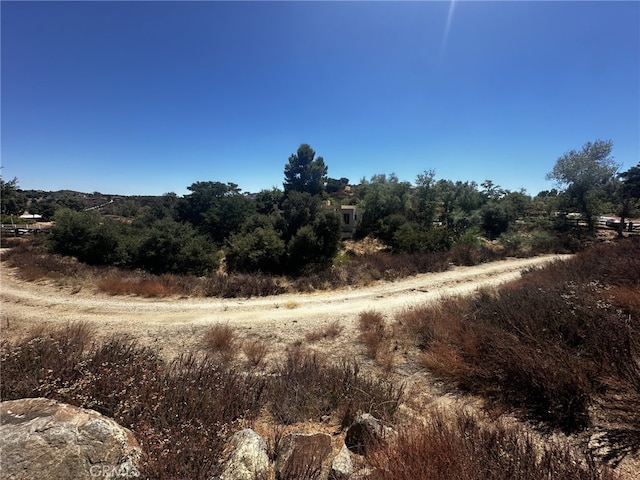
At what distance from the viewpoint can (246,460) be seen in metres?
2.85

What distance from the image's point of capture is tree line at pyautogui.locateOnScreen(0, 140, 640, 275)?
19734 millimetres

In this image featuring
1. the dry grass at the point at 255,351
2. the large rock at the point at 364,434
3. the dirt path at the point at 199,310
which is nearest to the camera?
the large rock at the point at 364,434

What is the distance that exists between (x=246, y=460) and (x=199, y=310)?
8588mm

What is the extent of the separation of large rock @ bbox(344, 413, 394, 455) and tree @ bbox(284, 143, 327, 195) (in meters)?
41.5

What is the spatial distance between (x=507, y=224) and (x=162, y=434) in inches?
1364

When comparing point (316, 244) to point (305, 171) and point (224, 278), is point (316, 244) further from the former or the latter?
point (305, 171)

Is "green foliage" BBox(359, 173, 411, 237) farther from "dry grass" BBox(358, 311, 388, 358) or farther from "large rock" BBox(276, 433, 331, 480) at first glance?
"large rock" BBox(276, 433, 331, 480)

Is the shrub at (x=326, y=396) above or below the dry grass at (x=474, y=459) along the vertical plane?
below

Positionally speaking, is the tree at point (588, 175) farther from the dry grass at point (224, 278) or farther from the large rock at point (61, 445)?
the large rock at point (61, 445)

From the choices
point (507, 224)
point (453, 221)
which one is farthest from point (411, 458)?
point (507, 224)

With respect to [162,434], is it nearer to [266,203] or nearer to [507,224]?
[507,224]

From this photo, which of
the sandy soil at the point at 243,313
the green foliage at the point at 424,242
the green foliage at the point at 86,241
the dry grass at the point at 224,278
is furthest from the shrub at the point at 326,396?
the green foliage at the point at 86,241

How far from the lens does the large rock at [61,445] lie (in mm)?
2230

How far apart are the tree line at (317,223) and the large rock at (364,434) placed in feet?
53.2
